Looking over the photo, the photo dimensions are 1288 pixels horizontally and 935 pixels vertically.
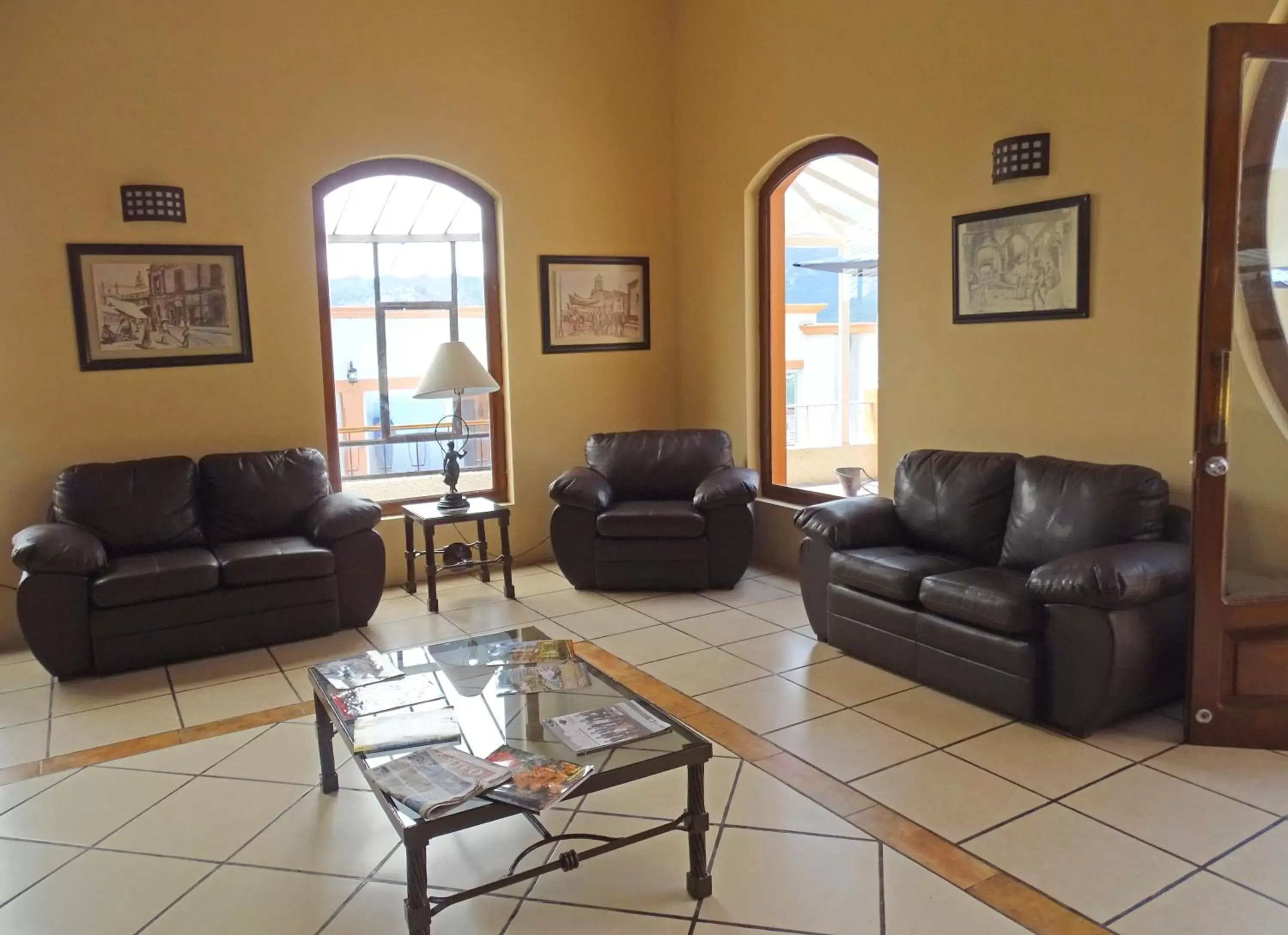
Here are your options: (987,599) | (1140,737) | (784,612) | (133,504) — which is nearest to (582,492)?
(784,612)

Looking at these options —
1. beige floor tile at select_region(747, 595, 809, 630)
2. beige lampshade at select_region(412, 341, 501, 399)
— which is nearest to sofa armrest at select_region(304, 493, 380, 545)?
beige lampshade at select_region(412, 341, 501, 399)

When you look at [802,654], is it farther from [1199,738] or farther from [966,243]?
[966,243]

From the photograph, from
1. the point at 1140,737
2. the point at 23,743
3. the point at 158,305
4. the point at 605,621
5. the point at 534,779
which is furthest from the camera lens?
the point at 158,305

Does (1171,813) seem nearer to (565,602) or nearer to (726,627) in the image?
(726,627)

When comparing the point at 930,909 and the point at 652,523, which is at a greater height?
the point at 652,523

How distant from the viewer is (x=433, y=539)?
18.1 ft

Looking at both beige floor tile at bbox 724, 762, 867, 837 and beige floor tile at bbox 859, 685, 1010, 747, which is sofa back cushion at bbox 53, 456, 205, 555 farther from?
beige floor tile at bbox 859, 685, 1010, 747

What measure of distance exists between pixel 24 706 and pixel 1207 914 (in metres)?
4.32

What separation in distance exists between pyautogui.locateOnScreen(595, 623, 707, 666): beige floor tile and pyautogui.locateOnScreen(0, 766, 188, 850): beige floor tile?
1.90 m

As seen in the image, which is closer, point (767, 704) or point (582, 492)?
point (767, 704)

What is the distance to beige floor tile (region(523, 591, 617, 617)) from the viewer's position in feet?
17.0

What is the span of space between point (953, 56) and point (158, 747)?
453cm

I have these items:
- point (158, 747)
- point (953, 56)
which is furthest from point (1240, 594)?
point (158, 747)

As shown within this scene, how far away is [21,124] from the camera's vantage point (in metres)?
4.80
